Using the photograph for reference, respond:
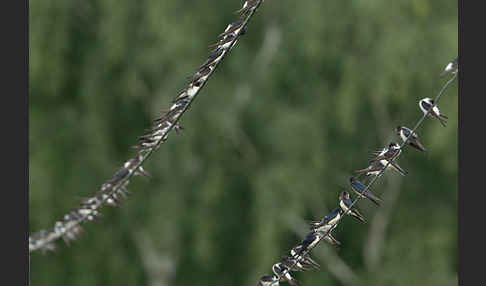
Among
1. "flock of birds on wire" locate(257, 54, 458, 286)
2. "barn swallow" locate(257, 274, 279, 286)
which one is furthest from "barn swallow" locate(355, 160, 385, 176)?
"barn swallow" locate(257, 274, 279, 286)

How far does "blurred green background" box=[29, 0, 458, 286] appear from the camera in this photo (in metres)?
5.28

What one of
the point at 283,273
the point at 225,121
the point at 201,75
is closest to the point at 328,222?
the point at 283,273

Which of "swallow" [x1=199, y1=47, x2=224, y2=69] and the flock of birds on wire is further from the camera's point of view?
"swallow" [x1=199, y1=47, x2=224, y2=69]

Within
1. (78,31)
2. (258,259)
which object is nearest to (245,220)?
(258,259)

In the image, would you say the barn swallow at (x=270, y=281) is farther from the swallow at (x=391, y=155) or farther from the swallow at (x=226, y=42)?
the swallow at (x=226, y=42)

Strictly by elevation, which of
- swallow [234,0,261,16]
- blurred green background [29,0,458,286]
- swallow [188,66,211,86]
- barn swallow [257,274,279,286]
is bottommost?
barn swallow [257,274,279,286]

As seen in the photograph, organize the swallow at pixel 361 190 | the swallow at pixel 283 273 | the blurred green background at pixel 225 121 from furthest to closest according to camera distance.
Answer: the blurred green background at pixel 225 121, the swallow at pixel 283 273, the swallow at pixel 361 190

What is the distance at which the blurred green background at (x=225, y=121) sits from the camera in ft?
17.3

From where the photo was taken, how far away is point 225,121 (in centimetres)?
545

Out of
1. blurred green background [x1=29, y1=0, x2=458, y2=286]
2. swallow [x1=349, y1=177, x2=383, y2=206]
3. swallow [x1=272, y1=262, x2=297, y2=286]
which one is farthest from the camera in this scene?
blurred green background [x1=29, y1=0, x2=458, y2=286]

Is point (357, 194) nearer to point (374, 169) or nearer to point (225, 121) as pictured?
point (374, 169)

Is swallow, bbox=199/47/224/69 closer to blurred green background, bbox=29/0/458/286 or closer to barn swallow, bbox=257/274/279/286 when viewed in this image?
barn swallow, bbox=257/274/279/286

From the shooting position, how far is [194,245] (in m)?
5.66

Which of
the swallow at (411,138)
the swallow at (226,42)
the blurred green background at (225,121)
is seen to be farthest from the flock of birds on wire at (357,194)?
the blurred green background at (225,121)
